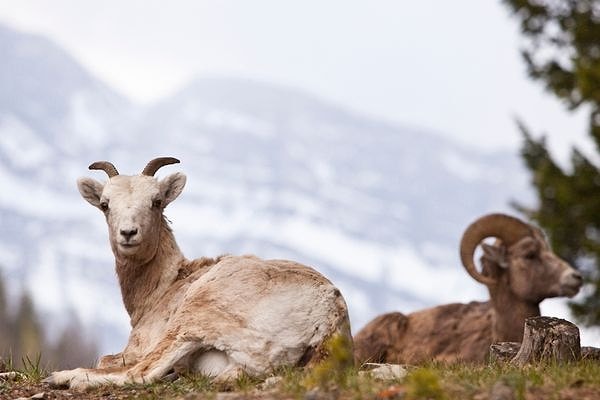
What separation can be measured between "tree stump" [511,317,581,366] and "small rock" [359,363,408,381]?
2.90 ft

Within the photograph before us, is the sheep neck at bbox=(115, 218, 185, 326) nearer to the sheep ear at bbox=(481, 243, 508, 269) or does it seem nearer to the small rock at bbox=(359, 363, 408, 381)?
the small rock at bbox=(359, 363, 408, 381)

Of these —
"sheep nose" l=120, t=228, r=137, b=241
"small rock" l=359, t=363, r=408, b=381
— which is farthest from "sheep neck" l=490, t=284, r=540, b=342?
"sheep nose" l=120, t=228, r=137, b=241

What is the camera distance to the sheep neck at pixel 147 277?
949 cm

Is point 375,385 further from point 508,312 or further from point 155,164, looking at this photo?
point 508,312

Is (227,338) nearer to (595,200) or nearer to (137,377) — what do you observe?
(137,377)

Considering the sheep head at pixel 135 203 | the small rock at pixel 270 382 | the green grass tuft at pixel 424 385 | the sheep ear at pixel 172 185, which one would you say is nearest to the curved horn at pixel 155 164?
the sheep head at pixel 135 203

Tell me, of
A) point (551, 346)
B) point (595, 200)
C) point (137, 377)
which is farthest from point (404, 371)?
point (595, 200)

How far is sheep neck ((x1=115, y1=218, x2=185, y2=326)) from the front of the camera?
949 cm

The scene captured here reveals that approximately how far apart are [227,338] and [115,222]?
1.52 m

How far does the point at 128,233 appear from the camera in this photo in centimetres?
Result: 897

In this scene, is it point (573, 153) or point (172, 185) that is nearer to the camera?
point (172, 185)

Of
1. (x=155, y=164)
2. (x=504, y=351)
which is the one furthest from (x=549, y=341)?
(x=155, y=164)

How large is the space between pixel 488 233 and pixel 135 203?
6794 millimetres

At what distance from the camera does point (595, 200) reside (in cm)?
1662
